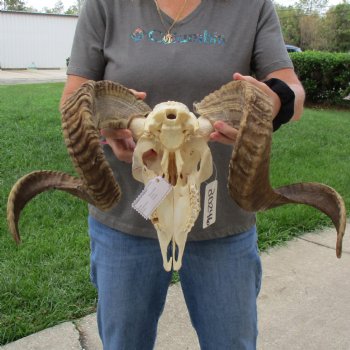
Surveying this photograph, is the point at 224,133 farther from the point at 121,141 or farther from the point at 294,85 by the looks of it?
the point at 294,85

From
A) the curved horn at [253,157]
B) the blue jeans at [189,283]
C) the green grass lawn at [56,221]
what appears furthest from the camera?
the green grass lawn at [56,221]

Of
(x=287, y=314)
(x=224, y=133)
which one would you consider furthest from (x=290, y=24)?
(x=224, y=133)

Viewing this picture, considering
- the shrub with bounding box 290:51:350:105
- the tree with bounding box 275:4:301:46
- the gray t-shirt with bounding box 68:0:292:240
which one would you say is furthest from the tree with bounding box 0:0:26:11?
the gray t-shirt with bounding box 68:0:292:240

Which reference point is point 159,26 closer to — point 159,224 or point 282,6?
point 159,224

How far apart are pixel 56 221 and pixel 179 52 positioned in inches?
143

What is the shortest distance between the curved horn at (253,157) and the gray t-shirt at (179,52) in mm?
349

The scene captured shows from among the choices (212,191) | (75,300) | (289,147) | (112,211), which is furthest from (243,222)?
(289,147)

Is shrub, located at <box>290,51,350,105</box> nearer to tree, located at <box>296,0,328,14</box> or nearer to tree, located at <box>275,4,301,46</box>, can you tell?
tree, located at <box>275,4,301,46</box>

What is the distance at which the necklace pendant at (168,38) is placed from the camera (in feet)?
7.31

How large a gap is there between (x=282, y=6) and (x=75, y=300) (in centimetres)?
6092

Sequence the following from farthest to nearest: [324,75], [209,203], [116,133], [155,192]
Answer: [324,75]
[209,203]
[116,133]
[155,192]

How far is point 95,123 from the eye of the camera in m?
1.70

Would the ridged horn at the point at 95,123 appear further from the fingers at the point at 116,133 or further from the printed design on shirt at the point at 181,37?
the printed design on shirt at the point at 181,37

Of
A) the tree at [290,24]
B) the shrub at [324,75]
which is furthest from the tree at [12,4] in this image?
the shrub at [324,75]
